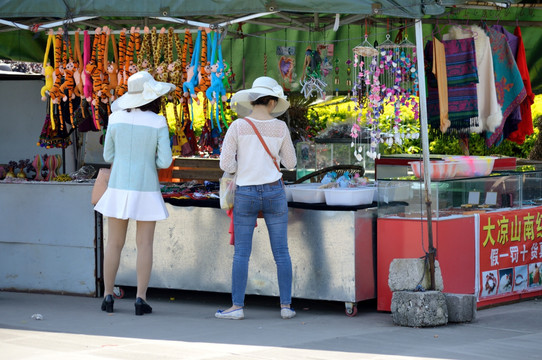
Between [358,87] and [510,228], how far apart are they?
5.40 feet

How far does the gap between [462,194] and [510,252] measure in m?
0.75

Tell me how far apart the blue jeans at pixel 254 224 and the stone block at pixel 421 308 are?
0.86 metres

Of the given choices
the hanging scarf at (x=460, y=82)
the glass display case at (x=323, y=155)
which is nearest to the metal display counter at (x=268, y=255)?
the hanging scarf at (x=460, y=82)

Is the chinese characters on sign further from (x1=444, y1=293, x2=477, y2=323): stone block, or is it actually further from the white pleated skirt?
the white pleated skirt

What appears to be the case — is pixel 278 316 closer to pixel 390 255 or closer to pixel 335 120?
pixel 390 255

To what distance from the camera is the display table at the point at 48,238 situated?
797cm

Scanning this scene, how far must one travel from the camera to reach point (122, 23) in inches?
359

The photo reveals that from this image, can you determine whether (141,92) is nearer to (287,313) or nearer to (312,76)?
(287,313)

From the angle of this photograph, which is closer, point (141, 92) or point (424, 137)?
point (424, 137)

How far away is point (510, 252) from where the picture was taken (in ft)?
24.5

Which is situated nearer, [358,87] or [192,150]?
[358,87]

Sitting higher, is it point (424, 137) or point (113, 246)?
point (424, 137)

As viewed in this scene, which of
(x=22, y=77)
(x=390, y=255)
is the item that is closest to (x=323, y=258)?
(x=390, y=255)

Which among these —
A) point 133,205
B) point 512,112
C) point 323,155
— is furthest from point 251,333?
point 323,155
